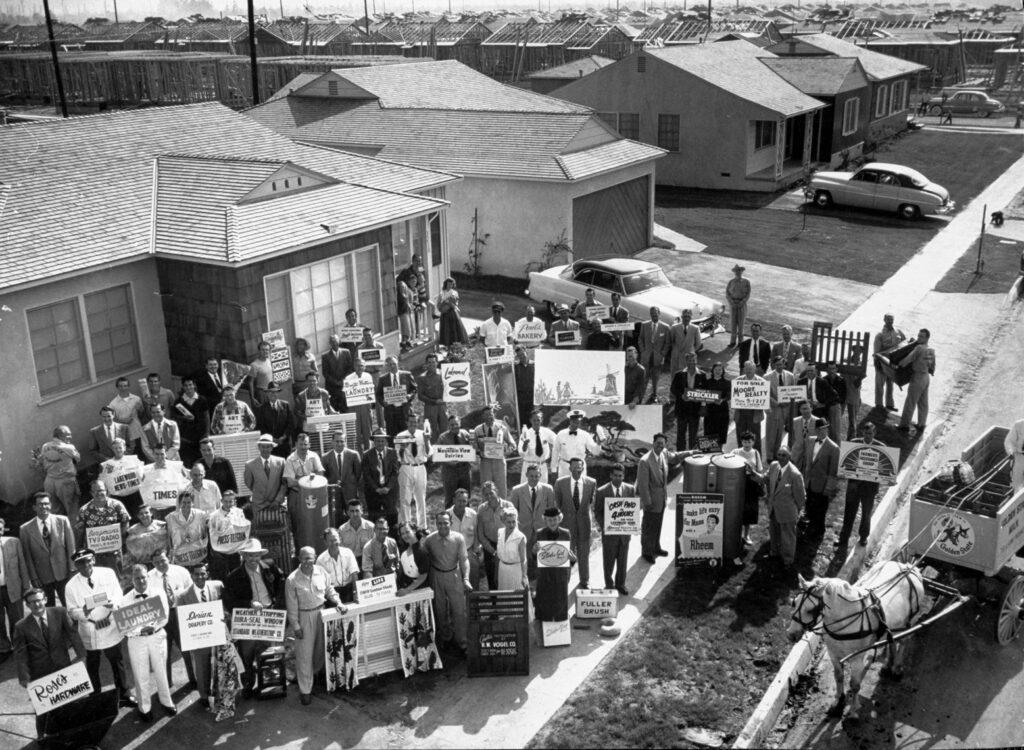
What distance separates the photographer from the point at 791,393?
15445 millimetres

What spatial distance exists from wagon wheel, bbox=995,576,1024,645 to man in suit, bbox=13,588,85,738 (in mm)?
10077

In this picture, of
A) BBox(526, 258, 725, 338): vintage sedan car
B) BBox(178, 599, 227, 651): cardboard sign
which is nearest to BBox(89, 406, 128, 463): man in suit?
BBox(178, 599, 227, 651): cardboard sign

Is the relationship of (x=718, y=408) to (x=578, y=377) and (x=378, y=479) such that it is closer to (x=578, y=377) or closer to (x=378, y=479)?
(x=578, y=377)

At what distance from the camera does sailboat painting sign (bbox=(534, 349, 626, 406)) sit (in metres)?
16.3

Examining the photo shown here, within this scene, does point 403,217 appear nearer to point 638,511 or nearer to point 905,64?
point 638,511

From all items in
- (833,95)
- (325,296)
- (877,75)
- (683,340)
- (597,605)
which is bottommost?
(597,605)

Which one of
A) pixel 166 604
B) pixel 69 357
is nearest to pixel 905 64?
pixel 69 357

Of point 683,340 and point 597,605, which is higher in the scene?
point 683,340

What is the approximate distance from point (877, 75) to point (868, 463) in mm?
38879

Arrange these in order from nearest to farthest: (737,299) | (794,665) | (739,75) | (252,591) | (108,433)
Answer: (794,665), (252,591), (108,433), (737,299), (739,75)

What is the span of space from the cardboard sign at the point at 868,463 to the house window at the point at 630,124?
2830cm

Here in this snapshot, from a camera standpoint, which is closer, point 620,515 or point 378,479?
point 620,515

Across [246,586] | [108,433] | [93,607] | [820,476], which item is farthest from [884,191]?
[93,607]

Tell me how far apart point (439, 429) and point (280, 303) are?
13.6ft
